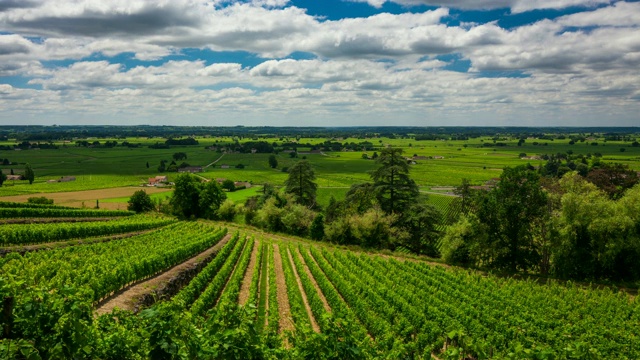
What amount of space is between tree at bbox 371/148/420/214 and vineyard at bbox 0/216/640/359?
14.2m

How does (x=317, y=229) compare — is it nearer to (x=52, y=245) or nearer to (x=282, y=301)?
(x=282, y=301)

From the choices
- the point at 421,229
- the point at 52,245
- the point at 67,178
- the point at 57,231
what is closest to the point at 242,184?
the point at 67,178

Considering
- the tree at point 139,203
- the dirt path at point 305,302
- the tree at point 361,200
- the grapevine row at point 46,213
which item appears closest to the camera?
the dirt path at point 305,302

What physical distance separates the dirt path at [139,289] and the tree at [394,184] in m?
24.7

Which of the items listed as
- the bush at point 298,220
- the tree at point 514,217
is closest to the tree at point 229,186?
the bush at point 298,220

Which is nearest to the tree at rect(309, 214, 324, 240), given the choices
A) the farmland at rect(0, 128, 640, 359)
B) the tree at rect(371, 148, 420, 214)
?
the farmland at rect(0, 128, 640, 359)

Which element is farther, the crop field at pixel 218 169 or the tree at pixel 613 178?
the crop field at pixel 218 169

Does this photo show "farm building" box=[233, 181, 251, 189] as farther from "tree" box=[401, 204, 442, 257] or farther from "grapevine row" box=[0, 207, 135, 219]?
"tree" box=[401, 204, 442, 257]

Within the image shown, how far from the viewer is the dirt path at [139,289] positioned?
20.8 meters

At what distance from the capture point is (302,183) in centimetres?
6184

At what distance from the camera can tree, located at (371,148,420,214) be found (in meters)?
47.6

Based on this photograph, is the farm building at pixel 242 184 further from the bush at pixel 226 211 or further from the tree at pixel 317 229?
the tree at pixel 317 229

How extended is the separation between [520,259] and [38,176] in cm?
12739

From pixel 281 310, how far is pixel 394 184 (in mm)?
28612
